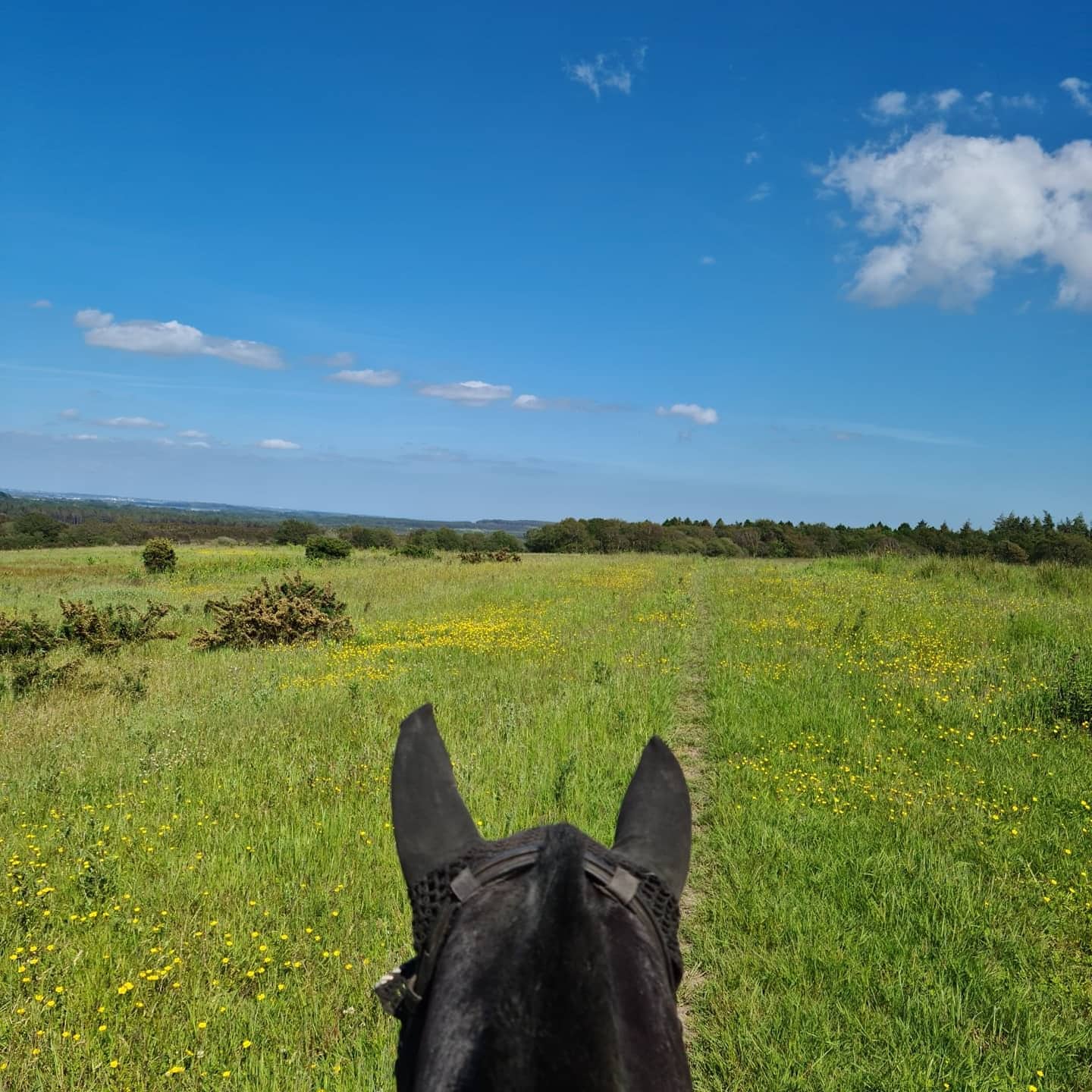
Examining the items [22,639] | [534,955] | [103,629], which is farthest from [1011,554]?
[534,955]

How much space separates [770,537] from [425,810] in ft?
275

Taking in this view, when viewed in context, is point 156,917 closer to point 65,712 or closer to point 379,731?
point 379,731

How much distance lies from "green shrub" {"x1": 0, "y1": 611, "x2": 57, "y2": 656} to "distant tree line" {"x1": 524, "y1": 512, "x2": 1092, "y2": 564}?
4591 centimetres

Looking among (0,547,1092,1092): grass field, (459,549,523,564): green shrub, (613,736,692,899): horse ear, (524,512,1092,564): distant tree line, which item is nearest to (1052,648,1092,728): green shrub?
(0,547,1092,1092): grass field

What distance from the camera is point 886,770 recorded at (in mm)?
6625

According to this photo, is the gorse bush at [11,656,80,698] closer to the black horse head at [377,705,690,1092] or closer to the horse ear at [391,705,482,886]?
the horse ear at [391,705,482,886]

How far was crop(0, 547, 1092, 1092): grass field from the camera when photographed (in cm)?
335

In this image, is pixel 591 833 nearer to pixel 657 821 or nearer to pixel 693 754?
pixel 693 754

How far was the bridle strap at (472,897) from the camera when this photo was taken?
1103 mm

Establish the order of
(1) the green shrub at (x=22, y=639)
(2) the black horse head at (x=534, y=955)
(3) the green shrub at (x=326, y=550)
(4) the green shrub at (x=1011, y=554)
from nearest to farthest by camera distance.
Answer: (2) the black horse head at (x=534, y=955) < (1) the green shrub at (x=22, y=639) < (3) the green shrub at (x=326, y=550) < (4) the green shrub at (x=1011, y=554)

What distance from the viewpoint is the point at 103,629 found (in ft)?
46.5

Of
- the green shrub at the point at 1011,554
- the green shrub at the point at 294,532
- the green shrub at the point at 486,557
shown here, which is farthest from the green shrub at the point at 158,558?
the green shrub at the point at 1011,554

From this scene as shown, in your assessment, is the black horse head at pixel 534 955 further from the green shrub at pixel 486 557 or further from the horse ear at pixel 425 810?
the green shrub at pixel 486 557

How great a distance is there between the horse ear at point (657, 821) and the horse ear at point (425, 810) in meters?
0.33
